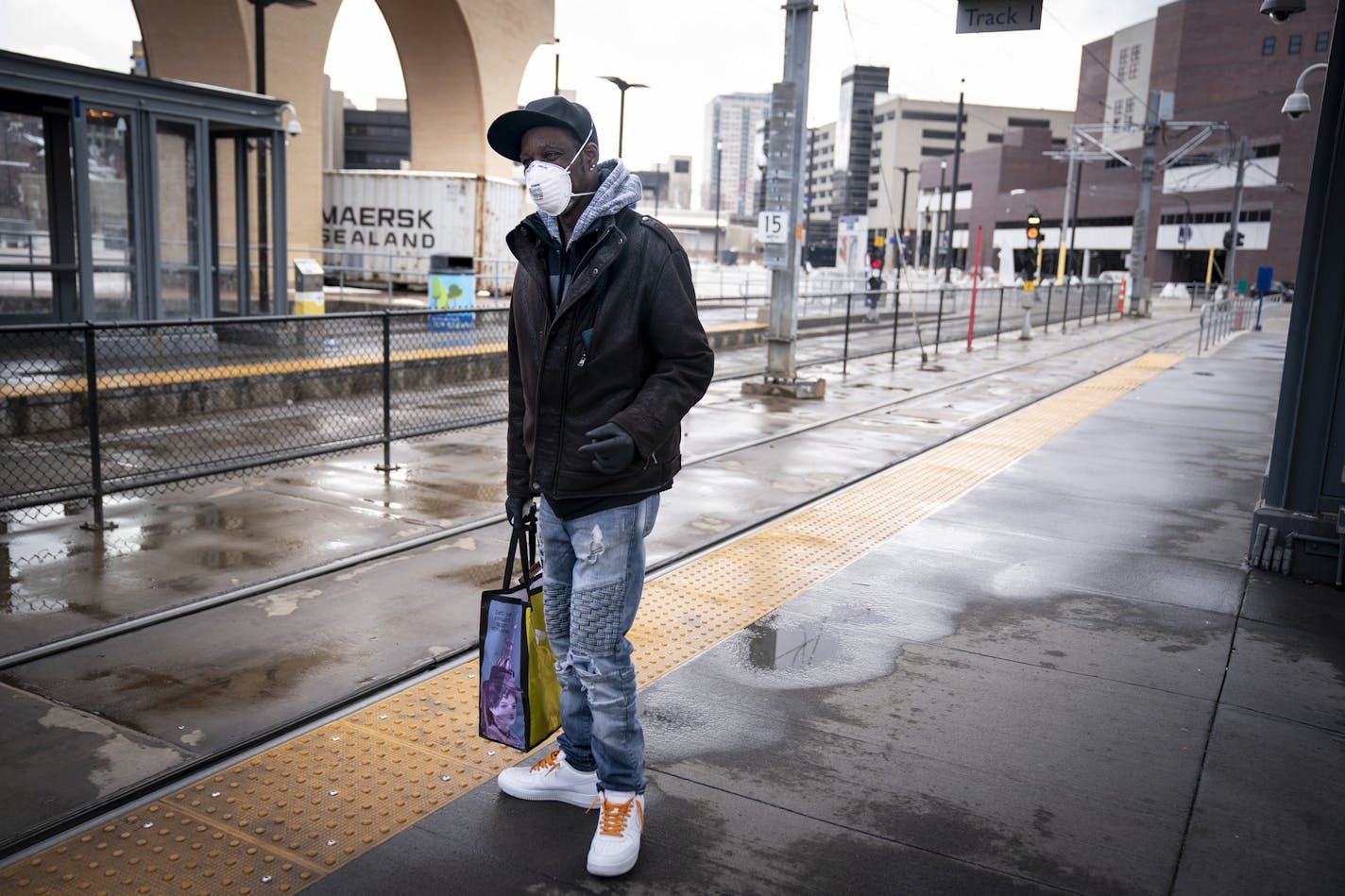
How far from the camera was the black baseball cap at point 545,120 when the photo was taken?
119 inches

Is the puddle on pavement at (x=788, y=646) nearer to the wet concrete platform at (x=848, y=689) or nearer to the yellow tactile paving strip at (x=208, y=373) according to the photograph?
the wet concrete platform at (x=848, y=689)

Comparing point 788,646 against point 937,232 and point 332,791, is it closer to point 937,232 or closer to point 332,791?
point 332,791

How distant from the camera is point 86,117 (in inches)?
484

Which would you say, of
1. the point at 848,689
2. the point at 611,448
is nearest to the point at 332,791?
the point at 611,448

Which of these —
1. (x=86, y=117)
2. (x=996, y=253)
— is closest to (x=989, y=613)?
(x=86, y=117)

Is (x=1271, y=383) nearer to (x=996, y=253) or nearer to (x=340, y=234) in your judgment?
(x=340, y=234)

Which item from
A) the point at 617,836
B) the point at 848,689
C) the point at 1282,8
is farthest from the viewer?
the point at 1282,8

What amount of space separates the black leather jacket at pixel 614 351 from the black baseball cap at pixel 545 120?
258 millimetres

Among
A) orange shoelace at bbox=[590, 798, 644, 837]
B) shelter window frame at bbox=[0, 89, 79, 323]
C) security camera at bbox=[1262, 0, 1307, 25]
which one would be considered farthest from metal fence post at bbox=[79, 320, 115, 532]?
security camera at bbox=[1262, 0, 1307, 25]

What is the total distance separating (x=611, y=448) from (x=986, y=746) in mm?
2107

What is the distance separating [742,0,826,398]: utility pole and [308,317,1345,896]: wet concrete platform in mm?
7133

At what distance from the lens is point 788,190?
13602mm

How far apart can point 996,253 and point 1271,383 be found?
9244 cm

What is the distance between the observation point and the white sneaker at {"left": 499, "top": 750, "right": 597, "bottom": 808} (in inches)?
138
